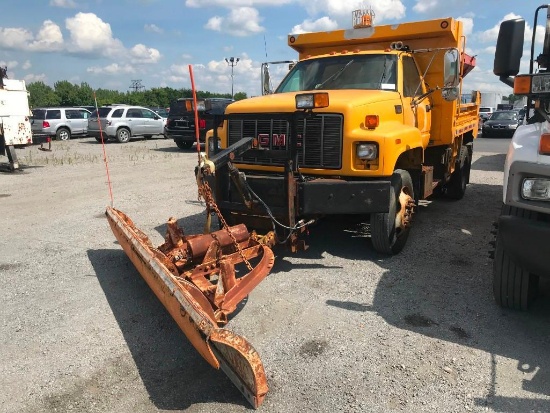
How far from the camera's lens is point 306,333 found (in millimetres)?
3781

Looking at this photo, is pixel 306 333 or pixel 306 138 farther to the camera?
pixel 306 138

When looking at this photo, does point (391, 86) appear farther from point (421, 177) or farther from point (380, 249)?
point (380, 249)

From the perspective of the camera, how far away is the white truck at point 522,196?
3.16 metres

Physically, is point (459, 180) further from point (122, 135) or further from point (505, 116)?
point (505, 116)

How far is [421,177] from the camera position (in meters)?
6.20

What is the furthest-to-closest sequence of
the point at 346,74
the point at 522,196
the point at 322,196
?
1. the point at 346,74
2. the point at 322,196
3. the point at 522,196

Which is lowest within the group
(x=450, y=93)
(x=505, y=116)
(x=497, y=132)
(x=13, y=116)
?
(x=497, y=132)

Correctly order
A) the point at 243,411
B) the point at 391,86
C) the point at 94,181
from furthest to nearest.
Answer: the point at 94,181
the point at 391,86
the point at 243,411

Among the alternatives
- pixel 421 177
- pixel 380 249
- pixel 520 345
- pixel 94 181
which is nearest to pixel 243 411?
pixel 520 345

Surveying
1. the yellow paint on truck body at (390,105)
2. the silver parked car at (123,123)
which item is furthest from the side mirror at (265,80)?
the silver parked car at (123,123)

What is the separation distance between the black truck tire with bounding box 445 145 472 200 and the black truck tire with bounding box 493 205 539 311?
483cm

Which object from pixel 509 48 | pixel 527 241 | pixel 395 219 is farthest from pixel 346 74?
pixel 527 241

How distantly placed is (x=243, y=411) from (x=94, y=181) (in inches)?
375

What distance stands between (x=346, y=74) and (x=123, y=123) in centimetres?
1786
